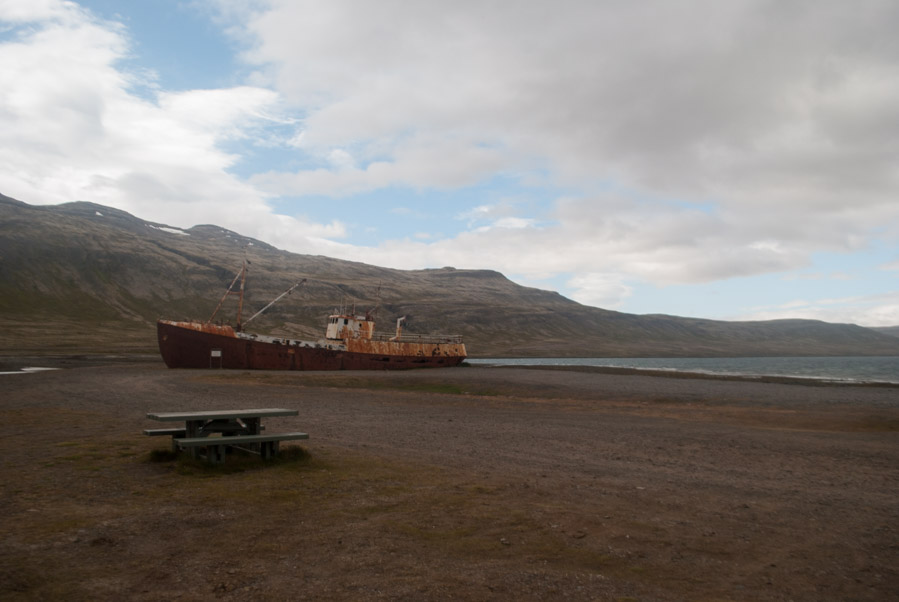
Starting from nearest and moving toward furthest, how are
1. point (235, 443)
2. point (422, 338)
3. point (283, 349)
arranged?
point (235, 443) < point (283, 349) < point (422, 338)

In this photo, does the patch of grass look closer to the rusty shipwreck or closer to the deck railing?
the rusty shipwreck

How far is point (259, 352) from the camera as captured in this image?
50.9 meters

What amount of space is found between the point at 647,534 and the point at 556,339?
548ft

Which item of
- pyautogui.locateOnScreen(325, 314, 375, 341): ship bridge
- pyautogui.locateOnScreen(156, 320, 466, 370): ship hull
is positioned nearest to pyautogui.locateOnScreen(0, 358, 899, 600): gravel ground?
pyautogui.locateOnScreen(156, 320, 466, 370): ship hull

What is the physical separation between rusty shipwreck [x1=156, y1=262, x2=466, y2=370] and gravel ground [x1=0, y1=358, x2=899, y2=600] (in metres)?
32.5

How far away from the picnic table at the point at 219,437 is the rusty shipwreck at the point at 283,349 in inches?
1585

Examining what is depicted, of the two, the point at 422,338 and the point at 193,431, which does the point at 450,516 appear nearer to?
the point at 193,431

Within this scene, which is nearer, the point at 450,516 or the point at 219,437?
the point at 450,516

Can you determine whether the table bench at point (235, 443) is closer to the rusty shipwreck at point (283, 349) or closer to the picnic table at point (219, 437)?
the picnic table at point (219, 437)

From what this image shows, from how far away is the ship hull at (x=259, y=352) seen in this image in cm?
4831

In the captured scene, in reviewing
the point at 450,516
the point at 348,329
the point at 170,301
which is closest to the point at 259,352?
the point at 348,329

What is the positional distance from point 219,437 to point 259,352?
41.9 metres

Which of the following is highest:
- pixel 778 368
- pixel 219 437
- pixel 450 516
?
pixel 219 437

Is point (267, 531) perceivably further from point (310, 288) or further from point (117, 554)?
point (310, 288)
